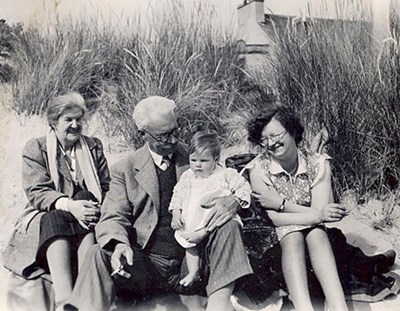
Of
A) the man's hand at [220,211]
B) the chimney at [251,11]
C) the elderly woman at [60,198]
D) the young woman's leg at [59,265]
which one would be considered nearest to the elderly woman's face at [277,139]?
the man's hand at [220,211]

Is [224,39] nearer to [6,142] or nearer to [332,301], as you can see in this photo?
[6,142]

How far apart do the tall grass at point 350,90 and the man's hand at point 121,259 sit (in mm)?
1266

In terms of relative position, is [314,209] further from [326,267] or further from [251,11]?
[251,11]

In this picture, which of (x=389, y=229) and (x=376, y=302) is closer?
(x=376, y=302)

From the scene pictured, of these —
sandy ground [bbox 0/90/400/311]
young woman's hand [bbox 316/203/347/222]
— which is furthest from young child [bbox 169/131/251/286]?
sandy ground [bbox 0/90/400/311]

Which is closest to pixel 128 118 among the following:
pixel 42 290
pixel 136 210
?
pixel 136 210

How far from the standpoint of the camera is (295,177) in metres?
2.63

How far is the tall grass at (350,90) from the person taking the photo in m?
2.99

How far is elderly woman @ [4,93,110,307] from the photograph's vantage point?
242cm

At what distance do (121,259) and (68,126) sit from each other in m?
0.72

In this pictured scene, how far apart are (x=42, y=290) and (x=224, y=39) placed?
1616mm

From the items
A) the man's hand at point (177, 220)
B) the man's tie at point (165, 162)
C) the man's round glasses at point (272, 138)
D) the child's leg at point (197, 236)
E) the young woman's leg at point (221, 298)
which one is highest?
the man's round glasses at point (272, 138)

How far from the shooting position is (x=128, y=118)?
2836 mm

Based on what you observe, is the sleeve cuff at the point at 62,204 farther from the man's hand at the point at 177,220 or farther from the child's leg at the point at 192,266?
the child's leg at the point at 192,266
